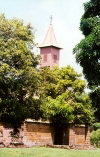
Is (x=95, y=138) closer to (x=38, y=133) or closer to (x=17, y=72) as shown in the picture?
(x=38, y=133)

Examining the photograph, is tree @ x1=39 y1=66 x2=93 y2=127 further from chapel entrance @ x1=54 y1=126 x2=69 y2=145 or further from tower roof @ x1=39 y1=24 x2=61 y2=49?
tower roof @ x1=39 y1=24 x2=61 y2=49

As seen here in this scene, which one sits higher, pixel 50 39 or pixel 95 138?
pixel 50 39

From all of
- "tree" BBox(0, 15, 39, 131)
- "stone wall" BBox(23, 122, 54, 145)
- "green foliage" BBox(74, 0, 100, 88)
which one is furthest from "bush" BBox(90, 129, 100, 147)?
"green foliage" BBox(74, 0, 100, 88)

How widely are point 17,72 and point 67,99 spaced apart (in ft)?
48.3

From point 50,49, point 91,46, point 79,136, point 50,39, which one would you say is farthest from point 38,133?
point 50,39

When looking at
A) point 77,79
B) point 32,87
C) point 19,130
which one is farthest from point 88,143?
point 32,87

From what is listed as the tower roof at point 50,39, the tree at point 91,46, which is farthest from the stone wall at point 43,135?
the tower roof at point 50,39

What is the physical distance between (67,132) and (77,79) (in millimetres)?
6907

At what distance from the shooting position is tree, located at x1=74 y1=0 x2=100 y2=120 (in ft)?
60.0

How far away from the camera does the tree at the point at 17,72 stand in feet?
77.7

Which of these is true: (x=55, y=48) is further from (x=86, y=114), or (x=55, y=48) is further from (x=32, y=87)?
(x=32, y=87)

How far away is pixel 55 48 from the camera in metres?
70.1

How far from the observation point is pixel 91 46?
1828cm

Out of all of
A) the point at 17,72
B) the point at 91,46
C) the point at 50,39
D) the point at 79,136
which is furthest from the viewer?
the point at 50,39
